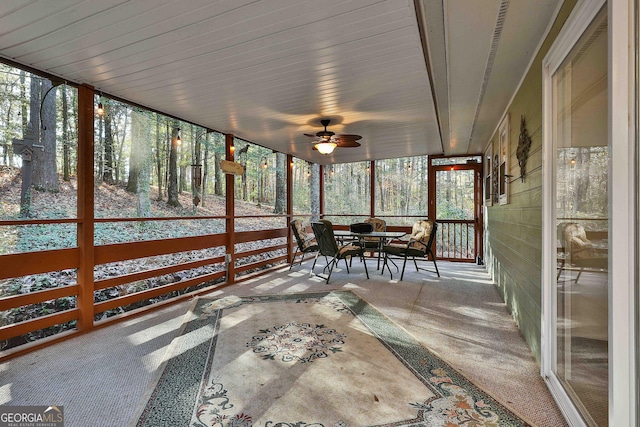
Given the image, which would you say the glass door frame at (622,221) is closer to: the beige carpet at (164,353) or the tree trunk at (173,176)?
the beige carpet at (164,353)

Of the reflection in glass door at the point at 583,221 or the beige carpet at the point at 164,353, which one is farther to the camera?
the beige carpet at the point at 164,353

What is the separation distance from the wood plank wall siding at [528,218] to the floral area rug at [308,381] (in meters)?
0.88

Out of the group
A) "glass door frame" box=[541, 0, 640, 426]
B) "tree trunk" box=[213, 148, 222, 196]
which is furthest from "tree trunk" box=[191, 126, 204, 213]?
"glass door frame" box=[541, 0, 640, 426]

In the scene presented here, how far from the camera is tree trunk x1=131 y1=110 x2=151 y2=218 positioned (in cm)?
472

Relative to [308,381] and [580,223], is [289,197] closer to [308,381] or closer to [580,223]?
[308,381]

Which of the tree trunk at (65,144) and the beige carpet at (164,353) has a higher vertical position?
the tree trunk at (65,144)

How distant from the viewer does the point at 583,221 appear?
148 centimetres

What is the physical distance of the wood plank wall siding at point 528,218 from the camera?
2.13m

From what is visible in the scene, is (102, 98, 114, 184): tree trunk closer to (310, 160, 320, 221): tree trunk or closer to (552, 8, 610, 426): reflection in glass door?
(310, 160, 320, 221): tree trunk

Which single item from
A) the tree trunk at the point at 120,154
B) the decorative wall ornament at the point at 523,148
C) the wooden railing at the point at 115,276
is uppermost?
the tree trunk at the point at 120,154

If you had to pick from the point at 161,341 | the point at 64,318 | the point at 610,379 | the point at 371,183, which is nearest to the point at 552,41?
the point at 610,379

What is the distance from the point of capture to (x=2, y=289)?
102 inches

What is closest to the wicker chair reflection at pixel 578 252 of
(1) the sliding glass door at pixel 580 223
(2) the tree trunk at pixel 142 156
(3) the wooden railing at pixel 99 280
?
(1) the sliding glass door at pixel 580 223

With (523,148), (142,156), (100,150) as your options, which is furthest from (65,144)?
(523,148)
